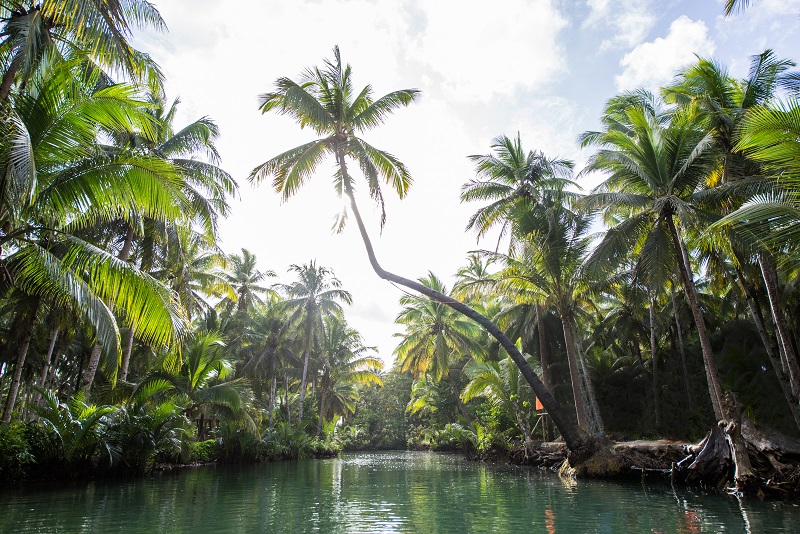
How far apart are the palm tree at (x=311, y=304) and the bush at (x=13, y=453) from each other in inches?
666

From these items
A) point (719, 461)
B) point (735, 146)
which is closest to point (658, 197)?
point (735, 146)

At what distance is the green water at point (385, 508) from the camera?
6.35 metres

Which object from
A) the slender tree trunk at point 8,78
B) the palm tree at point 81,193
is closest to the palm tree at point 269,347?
the palm tree at point 81,193

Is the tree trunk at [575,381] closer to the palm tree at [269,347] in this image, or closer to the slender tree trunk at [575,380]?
the slender tree trunk at [575,380]

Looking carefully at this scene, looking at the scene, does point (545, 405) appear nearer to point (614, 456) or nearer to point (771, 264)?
point (614, 456)

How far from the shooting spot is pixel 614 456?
12.6 metres

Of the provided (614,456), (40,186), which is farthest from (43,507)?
(614,456)

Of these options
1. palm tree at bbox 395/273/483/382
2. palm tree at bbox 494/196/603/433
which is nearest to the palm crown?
palm tree at bbox 494/196/603/433

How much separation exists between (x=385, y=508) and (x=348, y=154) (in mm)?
9323

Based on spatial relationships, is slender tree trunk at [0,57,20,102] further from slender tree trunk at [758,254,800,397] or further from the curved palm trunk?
slender tree trunk at [758,254,800,397]

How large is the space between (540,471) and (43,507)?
548 inches

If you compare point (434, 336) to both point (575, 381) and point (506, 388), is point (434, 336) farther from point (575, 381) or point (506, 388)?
point (575, 381)

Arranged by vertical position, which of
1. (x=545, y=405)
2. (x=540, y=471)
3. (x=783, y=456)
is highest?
(x=545, y=405)

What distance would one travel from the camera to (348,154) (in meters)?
13.5
